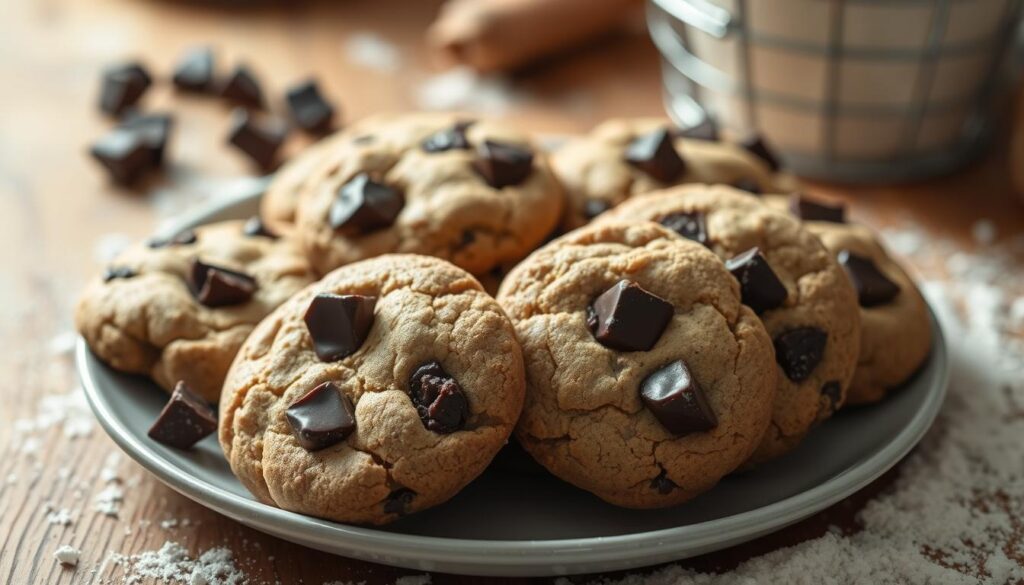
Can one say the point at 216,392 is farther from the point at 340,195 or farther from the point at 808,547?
the point at 808,547

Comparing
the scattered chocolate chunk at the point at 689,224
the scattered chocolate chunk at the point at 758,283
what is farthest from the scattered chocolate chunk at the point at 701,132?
the scattered chocolate chunk at the point at 758,283

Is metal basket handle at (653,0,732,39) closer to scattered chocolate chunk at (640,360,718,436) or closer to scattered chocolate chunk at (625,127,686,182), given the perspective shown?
scattered chocolate chunk at (625,127,686,182)

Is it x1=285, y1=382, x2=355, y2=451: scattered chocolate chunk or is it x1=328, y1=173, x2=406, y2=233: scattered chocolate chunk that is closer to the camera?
x1=285, y1=382, x2=355, y2=451: scattered chocolate chunk

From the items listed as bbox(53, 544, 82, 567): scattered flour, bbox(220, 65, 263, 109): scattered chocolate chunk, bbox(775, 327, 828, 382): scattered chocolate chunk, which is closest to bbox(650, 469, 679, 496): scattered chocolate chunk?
bbox(775, 327, 828, 382): scattered chocolate chunk

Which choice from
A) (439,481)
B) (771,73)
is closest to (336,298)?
(439,481)

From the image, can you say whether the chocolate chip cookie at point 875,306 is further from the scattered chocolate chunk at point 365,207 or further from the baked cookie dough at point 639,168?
the scattered chocolate chunk at point 365,207

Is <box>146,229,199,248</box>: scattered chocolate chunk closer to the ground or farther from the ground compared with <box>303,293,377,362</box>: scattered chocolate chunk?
closer to the ground
